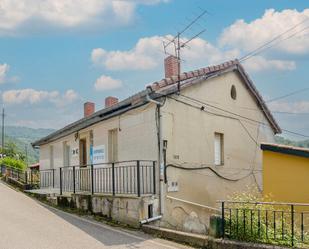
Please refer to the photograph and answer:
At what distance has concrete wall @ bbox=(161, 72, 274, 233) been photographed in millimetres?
12625

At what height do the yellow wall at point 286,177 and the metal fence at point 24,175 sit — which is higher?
the yellow wall at point 286,177

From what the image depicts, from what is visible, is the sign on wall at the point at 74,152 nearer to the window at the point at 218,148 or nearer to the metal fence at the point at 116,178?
the metal fence at the point at 116,178

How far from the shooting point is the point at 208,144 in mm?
14484

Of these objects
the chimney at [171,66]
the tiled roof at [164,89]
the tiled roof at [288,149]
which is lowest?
the tiled roof at [288,149]

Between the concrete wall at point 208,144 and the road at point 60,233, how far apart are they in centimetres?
189

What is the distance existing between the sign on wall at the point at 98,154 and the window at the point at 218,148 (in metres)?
4.32

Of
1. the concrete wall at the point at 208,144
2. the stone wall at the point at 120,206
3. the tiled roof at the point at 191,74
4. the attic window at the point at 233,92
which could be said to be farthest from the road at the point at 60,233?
the attic window at the point at 233,92

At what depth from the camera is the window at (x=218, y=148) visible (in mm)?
15234

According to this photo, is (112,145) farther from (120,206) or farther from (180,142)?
(120,206)

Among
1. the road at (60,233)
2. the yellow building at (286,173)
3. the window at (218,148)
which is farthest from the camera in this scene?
the window at (218,148)

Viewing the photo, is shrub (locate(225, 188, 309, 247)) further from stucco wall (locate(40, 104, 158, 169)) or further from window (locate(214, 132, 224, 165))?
window (locate(214, 132, 224, 165))

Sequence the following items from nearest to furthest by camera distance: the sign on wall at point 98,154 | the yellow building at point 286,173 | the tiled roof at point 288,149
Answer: the tiled roof at point 288,149 → the yellow building at point 286,173 → the sign on wall at point 98,154

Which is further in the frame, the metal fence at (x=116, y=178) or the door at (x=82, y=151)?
the door at (x=82, y=151)

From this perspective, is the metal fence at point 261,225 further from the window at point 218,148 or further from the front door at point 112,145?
the front door at point 112,145
